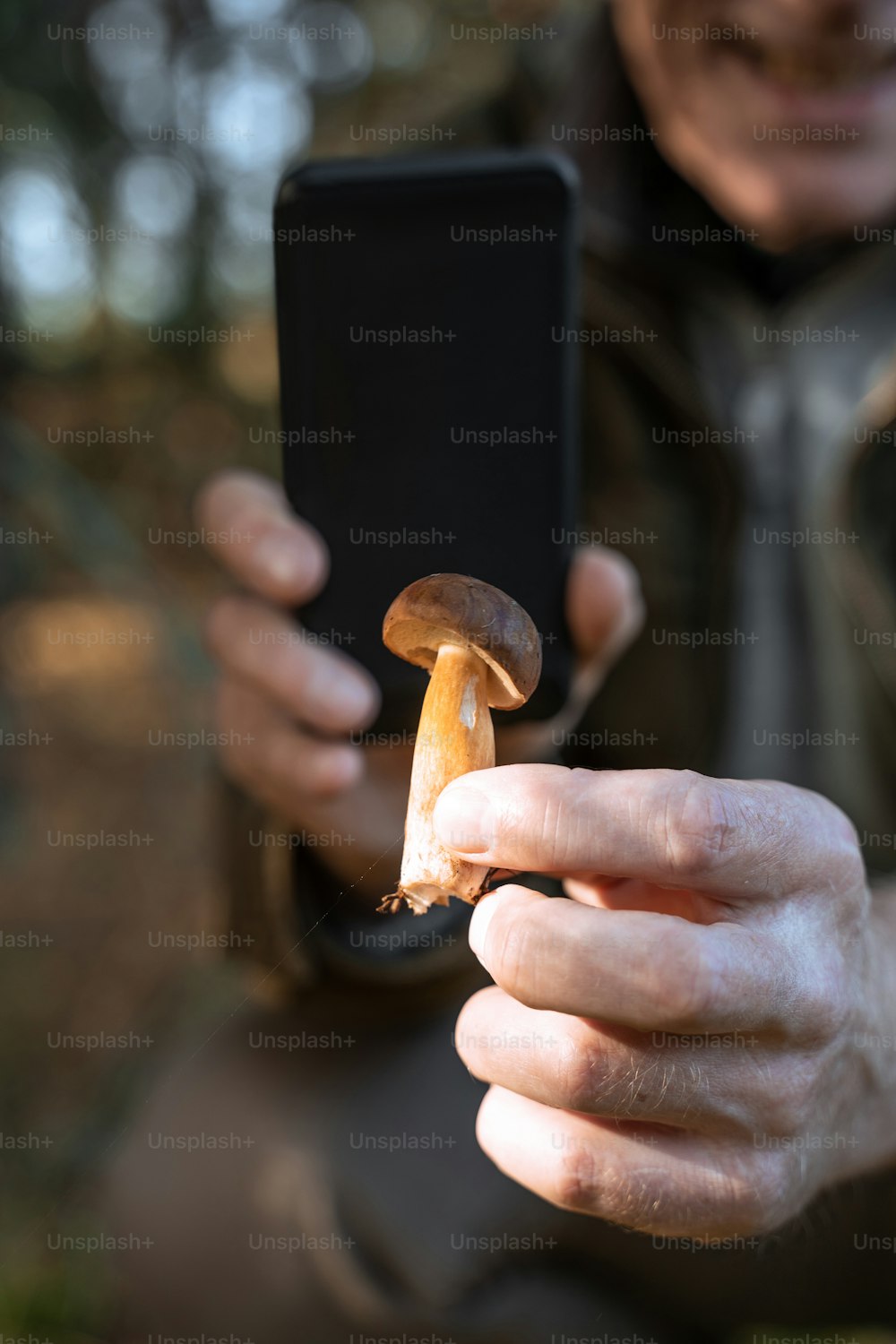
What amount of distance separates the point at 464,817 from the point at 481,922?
3.3 inches

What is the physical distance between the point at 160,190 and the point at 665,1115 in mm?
2949

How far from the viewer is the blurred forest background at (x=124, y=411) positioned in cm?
203

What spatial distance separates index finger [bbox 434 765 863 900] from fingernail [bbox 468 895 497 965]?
3 centimetres

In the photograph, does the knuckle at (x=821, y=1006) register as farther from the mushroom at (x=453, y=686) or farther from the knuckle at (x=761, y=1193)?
the mushroom at (x=453, y=686)

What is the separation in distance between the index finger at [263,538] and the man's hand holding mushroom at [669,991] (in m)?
0.29

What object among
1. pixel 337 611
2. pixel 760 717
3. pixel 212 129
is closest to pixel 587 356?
pixel 760 717

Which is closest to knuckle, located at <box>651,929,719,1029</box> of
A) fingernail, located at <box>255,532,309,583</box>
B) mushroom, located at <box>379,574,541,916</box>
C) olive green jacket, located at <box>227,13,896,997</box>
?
mushroom, located at <box>379,574,541,916</box>

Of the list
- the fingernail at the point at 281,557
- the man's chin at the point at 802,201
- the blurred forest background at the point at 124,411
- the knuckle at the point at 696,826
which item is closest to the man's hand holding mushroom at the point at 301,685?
the fingernail at the point at 281,557

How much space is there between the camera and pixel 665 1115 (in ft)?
1.92

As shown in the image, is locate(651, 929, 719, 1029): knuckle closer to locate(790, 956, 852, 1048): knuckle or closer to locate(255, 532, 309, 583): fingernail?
locate(790, 956, 852, 1048): knuckle

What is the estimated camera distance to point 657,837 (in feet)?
1.65

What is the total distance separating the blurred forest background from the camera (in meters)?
2.03

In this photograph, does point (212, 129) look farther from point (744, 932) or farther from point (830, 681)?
point (744, 932)

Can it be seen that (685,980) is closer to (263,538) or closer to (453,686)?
(453,686)
